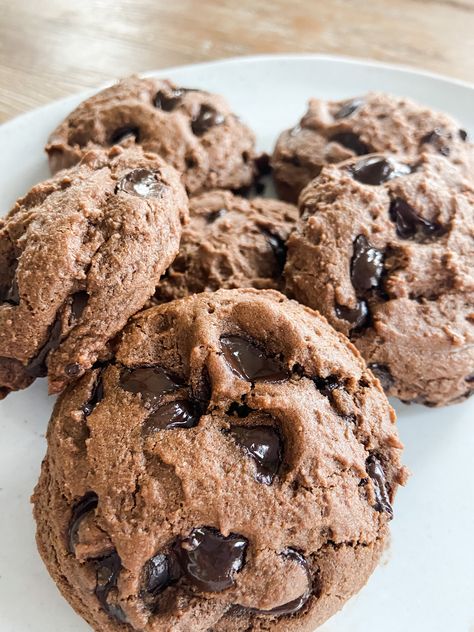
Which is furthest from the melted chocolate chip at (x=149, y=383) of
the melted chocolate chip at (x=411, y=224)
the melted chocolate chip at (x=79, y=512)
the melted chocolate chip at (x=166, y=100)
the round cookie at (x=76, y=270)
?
the melted chocolate chip at (x=166, y=100)

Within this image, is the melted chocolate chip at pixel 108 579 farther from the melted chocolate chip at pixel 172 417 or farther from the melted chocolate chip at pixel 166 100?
the melted chocolate chip at pixel 166 100

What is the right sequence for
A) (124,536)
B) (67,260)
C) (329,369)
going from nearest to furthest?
(124,536) < (67,260) < (329,369)

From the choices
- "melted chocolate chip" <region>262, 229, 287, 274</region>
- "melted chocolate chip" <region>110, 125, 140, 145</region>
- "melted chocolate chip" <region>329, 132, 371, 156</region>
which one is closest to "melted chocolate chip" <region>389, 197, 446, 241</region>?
"melted chocolate chip" <region>262, 229, 287, 274</region>

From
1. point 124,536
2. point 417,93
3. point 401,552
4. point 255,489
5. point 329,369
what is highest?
point 417,93

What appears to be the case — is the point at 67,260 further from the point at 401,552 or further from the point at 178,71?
the point at 178,71

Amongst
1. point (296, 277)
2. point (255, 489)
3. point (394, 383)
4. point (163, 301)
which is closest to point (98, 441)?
point (255, 489)

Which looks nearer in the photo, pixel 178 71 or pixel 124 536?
pixel 124 536

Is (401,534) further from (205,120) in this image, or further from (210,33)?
(210,33)
